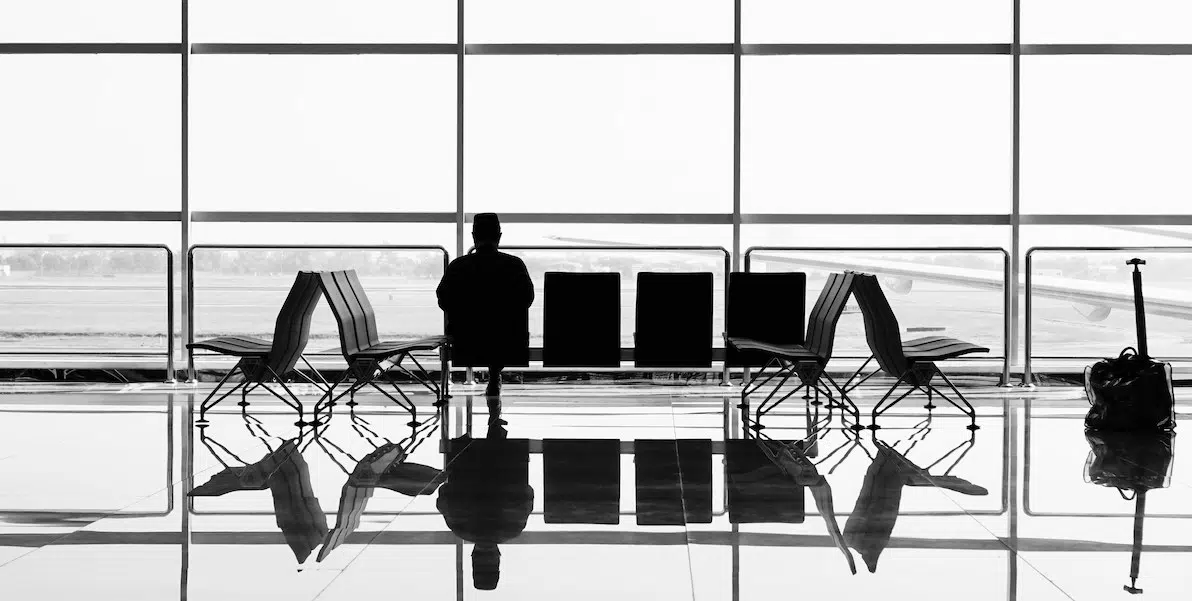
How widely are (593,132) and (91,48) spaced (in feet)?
56.9

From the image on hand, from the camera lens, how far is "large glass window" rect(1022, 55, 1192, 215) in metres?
34.0

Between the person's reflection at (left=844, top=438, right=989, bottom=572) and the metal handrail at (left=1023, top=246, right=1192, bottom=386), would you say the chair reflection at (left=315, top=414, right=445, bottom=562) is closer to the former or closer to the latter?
the person's reflection at (left=844, top=438, right=989, bottom=572)

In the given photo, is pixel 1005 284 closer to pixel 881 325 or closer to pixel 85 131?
pixel 881 325

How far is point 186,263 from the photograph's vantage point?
800 centimetres

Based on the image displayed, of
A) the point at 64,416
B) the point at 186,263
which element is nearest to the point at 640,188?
the point at 186,263

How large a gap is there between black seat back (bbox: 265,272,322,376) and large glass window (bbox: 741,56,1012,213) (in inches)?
944

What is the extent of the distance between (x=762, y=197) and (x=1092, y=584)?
1238 inches

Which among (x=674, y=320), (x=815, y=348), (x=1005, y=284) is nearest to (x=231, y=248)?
(x=674, y=320)

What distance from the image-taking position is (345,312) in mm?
Answer: 6309

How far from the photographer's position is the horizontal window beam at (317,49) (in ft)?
26.7

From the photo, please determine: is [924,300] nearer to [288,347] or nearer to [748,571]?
[288,347]

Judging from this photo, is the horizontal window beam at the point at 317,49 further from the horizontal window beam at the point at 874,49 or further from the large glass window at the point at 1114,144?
the large glass window at the point at 1114,144

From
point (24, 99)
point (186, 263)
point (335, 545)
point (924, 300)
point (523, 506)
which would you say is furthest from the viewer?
point (924, 300)

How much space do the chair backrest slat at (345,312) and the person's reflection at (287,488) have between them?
947 millimetres
